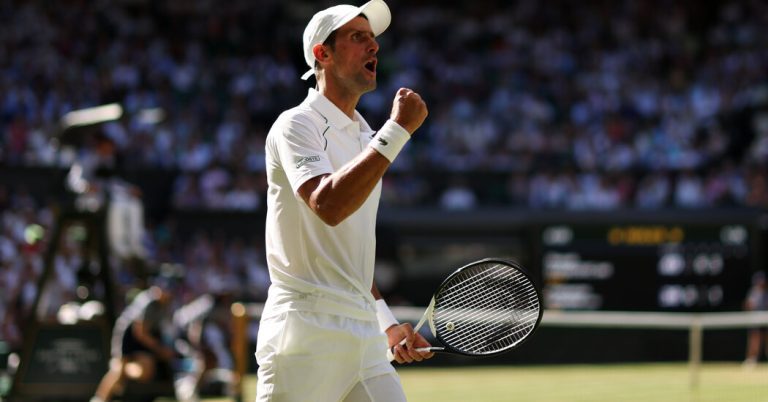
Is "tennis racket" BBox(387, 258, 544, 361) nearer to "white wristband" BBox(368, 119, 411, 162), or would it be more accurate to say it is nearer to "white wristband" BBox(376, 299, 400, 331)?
"white wristband" BBox(376, 299, 400, 331)

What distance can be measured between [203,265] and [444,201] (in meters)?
3.50

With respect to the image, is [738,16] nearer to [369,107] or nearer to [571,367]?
[369,107]

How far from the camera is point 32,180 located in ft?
52.2

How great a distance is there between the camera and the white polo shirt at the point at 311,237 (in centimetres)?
364

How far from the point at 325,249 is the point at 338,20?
678mm

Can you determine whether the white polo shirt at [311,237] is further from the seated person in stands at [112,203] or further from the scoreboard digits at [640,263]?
the scoreboard digits at [640,263]

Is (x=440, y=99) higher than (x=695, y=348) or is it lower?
higher

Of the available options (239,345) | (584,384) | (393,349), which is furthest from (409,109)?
(584,384)

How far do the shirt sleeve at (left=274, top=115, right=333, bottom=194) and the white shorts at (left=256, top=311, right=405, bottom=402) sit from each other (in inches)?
16.2

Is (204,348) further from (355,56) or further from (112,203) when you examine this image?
(355,56)

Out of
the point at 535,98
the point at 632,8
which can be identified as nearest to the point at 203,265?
the point at 535,98

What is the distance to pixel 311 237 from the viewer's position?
3656 mm

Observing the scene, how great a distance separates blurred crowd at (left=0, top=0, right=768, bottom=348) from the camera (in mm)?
17062

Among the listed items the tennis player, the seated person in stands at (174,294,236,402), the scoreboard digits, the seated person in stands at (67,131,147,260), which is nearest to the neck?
the tennis player
